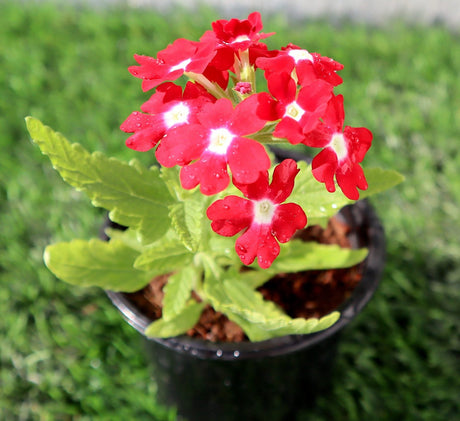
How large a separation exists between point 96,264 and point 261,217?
0.49 meters

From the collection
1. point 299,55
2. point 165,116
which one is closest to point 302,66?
point 299,55

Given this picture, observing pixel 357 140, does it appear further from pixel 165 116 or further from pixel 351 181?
pixel 165 116

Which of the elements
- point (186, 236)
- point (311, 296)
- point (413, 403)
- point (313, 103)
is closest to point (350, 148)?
point (313, 103)

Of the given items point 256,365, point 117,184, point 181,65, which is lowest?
point 256,365

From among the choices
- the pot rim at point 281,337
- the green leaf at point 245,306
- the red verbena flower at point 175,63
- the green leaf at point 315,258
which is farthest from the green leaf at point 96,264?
the red verbena flower at point 175,63

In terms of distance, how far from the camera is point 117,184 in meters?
1.20

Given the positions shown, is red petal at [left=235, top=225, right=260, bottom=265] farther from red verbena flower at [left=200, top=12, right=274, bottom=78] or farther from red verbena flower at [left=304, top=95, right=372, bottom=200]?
red verbena flower at [left=200, top=12, right=274, bottom=78]

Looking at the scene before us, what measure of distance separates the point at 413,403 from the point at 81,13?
2.53 metres

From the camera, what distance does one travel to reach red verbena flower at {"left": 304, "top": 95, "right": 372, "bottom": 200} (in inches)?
37.2

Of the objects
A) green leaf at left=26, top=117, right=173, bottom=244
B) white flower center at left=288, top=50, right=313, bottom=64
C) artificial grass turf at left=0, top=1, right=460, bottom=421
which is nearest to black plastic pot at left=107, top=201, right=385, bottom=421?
artificial grass turf at left=0, top=1, right=460, bottom=421

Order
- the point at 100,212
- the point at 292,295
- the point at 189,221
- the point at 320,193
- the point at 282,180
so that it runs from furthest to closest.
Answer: the point at 100,212, the point at 292,295, the point at 320,193, the point at 189,221, the point at 282,180

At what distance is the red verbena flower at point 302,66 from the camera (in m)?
0.96

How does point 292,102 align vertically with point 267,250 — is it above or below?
above

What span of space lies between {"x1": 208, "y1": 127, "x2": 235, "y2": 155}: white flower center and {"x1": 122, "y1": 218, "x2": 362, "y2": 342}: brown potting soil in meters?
0.62
